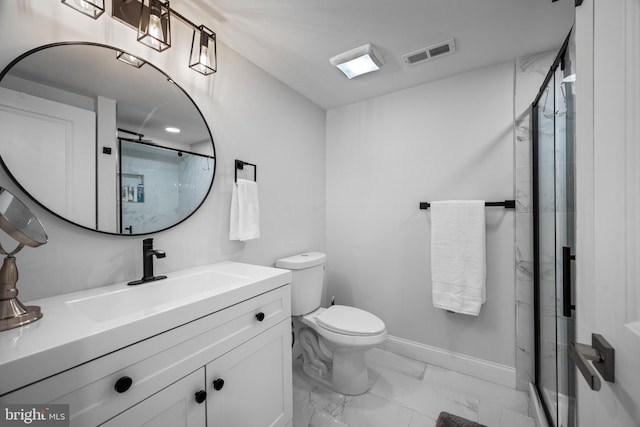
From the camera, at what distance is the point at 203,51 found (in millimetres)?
1309

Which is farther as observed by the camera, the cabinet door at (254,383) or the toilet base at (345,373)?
the toilet base at (345,373)

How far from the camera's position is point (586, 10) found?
594 millimetres

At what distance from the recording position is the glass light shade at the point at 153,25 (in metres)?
1.07

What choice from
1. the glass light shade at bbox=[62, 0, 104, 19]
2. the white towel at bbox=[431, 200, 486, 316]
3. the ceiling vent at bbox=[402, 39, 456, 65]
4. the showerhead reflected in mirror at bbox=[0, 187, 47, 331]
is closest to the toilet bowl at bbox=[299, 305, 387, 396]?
the white towel at bbox=[431, 200, 486, 316]

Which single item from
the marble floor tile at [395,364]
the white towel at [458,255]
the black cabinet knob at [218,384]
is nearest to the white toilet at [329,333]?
the marble floor tile at [395,364]

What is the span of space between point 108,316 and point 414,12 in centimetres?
194

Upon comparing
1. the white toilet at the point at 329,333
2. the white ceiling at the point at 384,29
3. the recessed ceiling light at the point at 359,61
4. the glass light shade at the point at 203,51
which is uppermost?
the white ceiling at the point at 384,29

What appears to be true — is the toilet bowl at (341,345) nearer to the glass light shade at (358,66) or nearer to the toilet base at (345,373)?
the toilet base at (345,373)

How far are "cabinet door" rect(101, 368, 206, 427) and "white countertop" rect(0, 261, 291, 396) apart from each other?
195 mm

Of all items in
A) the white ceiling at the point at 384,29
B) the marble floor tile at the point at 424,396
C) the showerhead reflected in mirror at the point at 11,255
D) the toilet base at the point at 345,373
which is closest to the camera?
the showerhead reflected in mirror at the point at 11,255

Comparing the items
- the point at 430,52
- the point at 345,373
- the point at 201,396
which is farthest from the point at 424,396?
the point at 430,52

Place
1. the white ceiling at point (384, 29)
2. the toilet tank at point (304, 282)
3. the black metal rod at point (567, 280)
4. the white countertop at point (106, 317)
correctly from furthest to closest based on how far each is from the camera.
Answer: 1. the toilet tank at point (304, 282)
2. the white ceiling at point (384, 29)
3. the black metal rod at point (567, 280)
4. the white countertop at point (106, 317)

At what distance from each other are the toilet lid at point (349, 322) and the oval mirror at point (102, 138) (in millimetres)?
1094

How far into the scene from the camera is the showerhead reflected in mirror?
2.19ft
